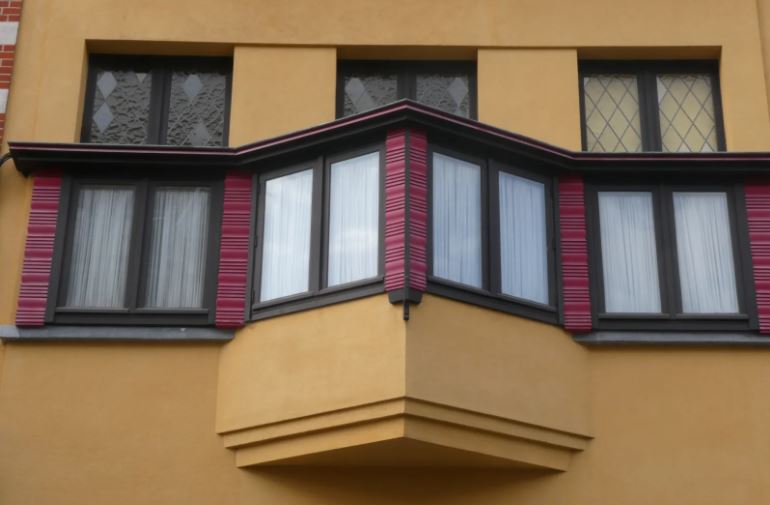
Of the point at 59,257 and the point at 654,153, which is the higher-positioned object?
the point at 654,153

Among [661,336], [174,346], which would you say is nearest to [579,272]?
[661,336]

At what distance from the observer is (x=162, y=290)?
14547mm

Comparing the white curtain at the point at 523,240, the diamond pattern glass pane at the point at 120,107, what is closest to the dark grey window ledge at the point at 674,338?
the white curtain at the point at 523,240

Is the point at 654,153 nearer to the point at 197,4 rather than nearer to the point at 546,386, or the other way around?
the point at 546,386

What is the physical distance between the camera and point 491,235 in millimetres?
13891

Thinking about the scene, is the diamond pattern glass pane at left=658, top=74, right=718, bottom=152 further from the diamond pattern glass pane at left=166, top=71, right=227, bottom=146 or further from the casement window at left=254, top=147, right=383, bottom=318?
the diamond pattern glass pane at left=166, top=71, right=227, bottom=146

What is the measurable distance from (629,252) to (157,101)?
20.0 ft

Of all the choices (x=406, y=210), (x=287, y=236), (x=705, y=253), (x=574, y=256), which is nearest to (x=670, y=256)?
(x=705, y=253)

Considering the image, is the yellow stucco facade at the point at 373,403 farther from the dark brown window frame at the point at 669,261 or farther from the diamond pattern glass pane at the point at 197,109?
the diamond pattern glass pane at the point at 197,109

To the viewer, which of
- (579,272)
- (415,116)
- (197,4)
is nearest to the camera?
(415,116)

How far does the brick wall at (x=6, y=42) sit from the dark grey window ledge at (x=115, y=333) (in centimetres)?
251

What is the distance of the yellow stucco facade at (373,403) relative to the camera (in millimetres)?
13047

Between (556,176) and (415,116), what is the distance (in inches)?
85.7

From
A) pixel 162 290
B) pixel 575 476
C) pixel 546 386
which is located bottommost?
pixel 575 476
